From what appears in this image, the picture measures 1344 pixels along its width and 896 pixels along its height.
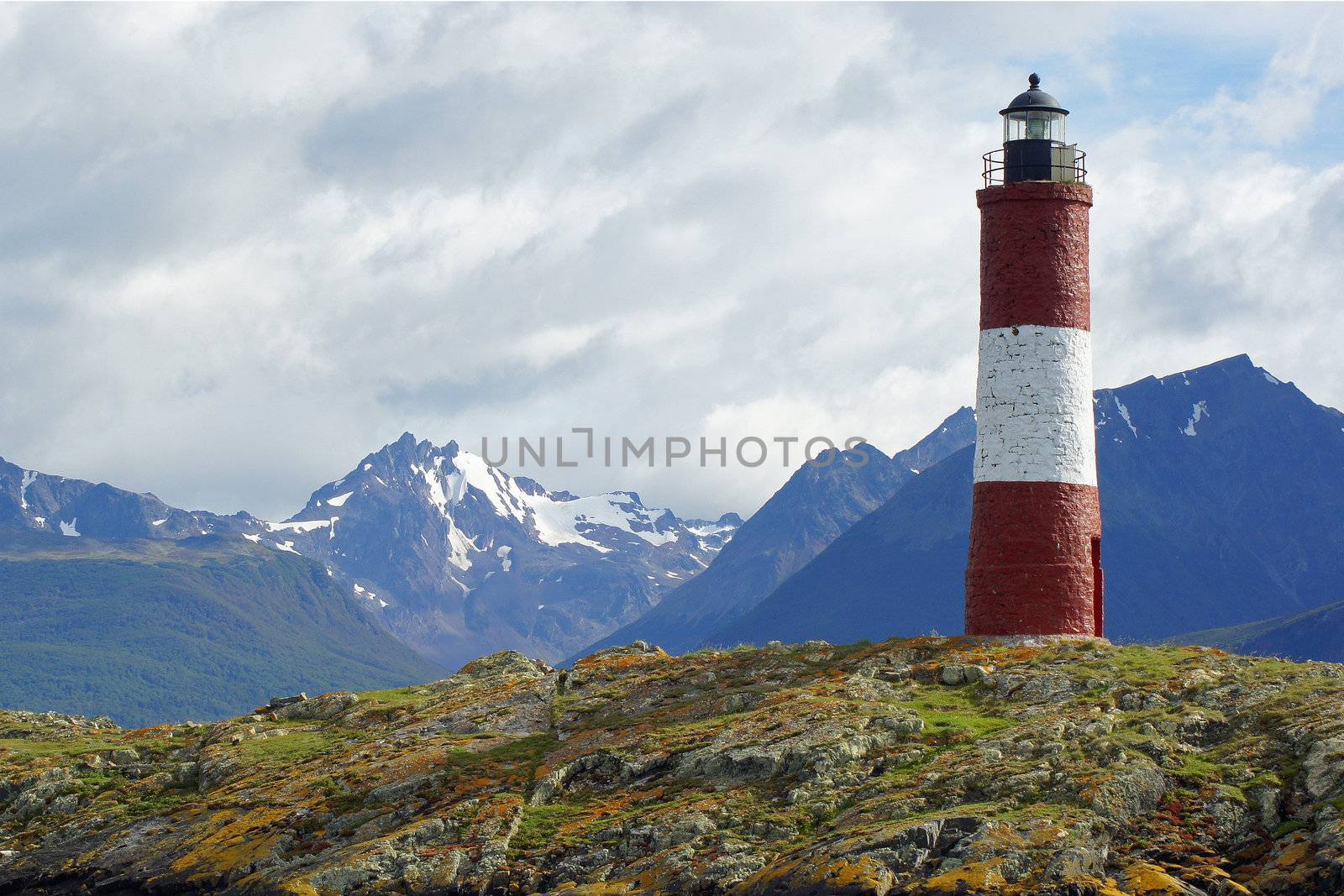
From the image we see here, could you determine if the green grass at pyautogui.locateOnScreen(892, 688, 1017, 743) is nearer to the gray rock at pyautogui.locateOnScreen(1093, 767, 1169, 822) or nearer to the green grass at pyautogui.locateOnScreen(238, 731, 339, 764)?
the gray rock at pyautogui.locateOnScreen(1093, 767, 1169, 822)

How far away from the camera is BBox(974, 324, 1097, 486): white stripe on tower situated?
57656 millimetres

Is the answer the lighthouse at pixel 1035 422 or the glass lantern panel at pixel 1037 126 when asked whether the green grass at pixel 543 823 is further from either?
the glass lantern panel at pixel 1037 126

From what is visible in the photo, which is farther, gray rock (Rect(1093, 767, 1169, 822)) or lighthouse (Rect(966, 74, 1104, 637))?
lighthouse (Rect(966, 74, 1104, 637))

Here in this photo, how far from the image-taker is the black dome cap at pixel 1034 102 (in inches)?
2366

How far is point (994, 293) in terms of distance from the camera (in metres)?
58.8

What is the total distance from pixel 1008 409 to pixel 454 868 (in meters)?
25.3

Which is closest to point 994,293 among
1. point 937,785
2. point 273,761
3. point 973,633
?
point 973,633

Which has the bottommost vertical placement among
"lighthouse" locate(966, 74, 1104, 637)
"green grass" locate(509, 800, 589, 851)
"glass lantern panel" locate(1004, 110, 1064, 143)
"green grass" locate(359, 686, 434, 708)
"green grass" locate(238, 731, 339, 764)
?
"green grass" locate(509, 800, 589, 851)

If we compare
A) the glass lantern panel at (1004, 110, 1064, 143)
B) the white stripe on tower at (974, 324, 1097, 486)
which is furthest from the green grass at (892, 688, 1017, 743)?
the glass lantern panel at (1004, 110, 1064, 143)

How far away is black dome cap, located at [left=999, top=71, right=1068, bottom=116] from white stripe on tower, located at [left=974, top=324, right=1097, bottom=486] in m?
8.33

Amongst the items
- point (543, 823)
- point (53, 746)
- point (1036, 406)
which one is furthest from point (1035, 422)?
point (53, 746)

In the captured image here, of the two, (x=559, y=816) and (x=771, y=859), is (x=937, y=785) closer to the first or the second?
(x=771, y=859)

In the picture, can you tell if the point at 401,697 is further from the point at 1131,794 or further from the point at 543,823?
the point at 1131,794

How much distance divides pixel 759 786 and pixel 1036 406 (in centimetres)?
1835
